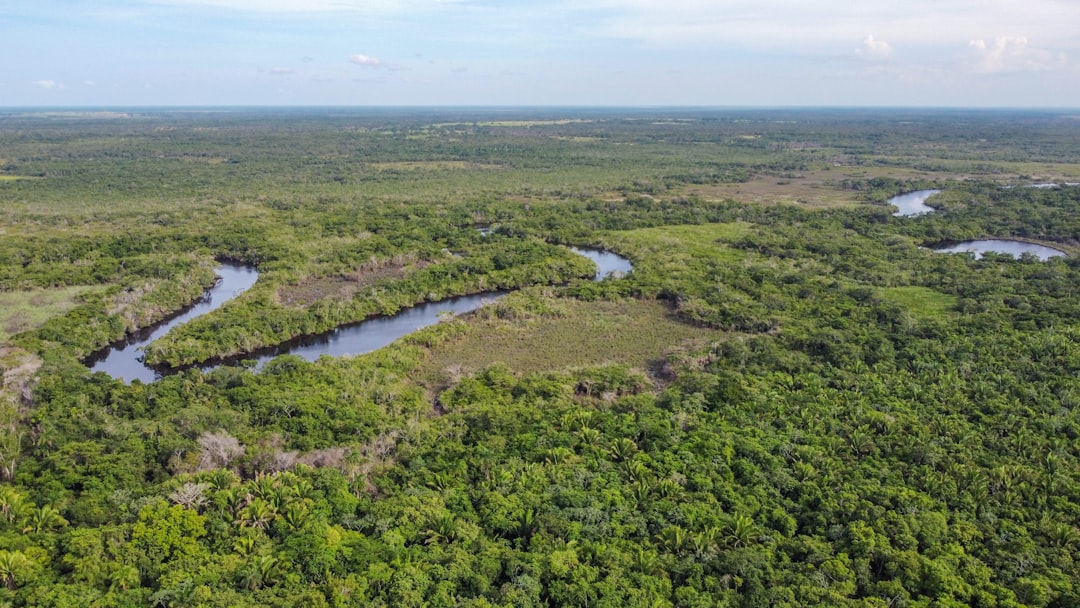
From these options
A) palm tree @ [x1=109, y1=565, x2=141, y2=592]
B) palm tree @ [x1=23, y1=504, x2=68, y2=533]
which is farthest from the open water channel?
palm tree @ [x1=23, y1=504, x2=68, y2=533]

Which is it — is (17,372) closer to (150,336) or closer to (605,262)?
(150,336)

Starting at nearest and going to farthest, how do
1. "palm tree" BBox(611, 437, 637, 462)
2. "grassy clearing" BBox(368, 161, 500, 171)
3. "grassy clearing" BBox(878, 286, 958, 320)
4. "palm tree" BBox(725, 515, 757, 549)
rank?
"palm tree" BBox(725, 515, 757, 549) < "palm tree" BBox(611, 437, 637, 462) < "grassy clearing" BBox(878, 286, 958, 320) < "grassy clearing" BBox(368, 161, 500, 171)

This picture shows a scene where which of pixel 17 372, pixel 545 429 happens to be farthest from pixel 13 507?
pixel 545 429

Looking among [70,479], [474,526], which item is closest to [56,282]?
[70,479]

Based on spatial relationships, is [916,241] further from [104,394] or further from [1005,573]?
[104,394]

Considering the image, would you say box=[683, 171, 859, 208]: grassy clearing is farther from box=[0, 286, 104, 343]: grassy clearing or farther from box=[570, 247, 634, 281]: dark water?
box=[0, 286, 104, 343]: grassy clearing

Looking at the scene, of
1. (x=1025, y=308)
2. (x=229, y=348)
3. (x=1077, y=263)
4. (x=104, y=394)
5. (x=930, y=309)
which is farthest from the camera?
(x=1077, y=263)

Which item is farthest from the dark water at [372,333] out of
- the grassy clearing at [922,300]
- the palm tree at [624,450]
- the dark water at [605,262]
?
the grassy clearing at [922,300]
